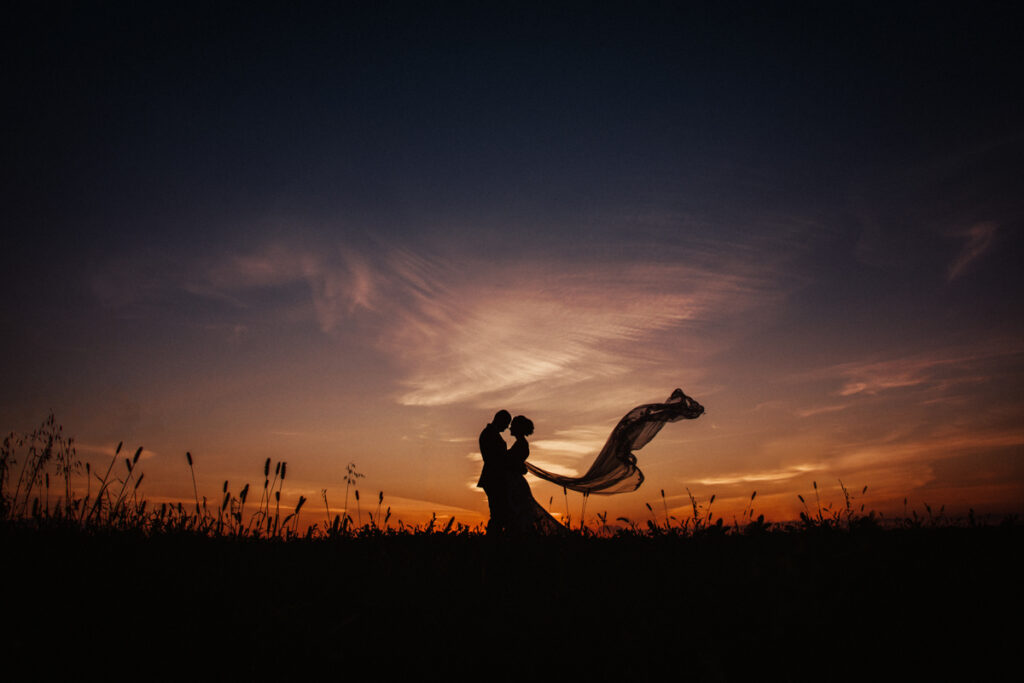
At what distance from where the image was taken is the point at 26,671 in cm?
335

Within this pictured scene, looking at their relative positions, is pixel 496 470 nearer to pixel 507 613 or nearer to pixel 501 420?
pixel 501 420

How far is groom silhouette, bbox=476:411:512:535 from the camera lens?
11258 millimetres

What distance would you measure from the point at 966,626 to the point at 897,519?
175 inches

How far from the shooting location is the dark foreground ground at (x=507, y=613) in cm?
357

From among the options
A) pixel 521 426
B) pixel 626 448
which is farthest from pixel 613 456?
pixel 521 426

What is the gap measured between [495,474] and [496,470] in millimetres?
76

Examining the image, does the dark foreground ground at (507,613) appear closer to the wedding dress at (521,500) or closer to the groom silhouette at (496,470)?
the wedding dress at (521,500)

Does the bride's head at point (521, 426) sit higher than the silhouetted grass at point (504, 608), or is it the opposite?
the bride's head at point (521, 426)

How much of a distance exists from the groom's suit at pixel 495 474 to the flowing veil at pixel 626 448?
5.45ft

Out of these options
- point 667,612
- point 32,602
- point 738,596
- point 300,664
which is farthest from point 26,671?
point 738,596

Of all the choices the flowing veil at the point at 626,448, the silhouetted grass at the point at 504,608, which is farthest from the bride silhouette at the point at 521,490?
the silhouetted grass at the point at 504,608

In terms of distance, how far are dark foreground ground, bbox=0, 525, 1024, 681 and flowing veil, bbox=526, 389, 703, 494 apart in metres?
5.81

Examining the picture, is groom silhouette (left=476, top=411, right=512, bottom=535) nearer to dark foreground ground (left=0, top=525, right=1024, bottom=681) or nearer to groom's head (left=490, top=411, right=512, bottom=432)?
groom's head (left=490, top=411, right=512, bottom=432)

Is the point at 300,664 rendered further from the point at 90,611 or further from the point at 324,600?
the point at 90,611
